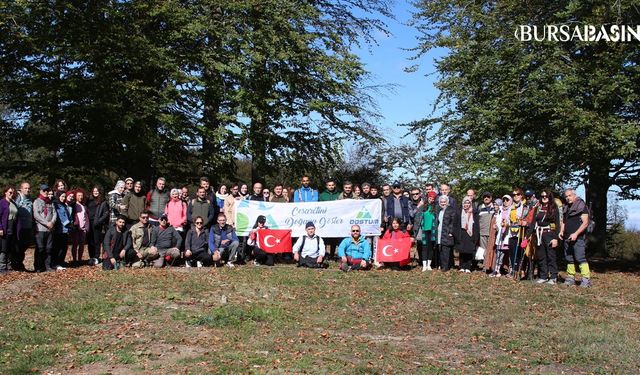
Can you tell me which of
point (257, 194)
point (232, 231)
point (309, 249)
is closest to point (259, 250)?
point (232, 231)

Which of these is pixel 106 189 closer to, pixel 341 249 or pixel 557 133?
pixel 341 249

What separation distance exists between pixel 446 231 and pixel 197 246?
5.44 m

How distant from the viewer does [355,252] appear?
14.6m

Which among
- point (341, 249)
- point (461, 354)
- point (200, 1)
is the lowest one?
point (461, 354)

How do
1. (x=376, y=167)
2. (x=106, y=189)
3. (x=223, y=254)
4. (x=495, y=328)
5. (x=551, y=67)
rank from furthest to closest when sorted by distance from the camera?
(x=376, y=167) < (x=106, y=189) < (x=551, y=67) < (x=223, y=254) < (x=495, y=328)

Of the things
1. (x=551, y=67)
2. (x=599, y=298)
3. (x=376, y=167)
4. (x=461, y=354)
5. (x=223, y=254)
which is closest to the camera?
(x=461, y=354)

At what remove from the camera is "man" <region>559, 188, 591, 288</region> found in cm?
1287

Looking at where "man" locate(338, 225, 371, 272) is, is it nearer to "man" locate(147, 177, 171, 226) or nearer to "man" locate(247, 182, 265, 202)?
"man" locate(247, 182, 265, 202)

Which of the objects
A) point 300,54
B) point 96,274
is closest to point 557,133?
point 300,54

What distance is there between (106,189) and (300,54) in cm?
748

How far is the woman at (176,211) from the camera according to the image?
14.5m

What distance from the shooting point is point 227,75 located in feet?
68.8

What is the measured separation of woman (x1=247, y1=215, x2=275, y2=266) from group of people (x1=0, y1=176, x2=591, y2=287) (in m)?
0.02

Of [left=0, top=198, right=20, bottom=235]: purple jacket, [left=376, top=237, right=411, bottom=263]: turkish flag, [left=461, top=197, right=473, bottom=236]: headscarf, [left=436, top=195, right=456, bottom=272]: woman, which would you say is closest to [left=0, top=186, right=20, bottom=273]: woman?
[left=0, top=198, right=20, bottom=235]: purple jacket
